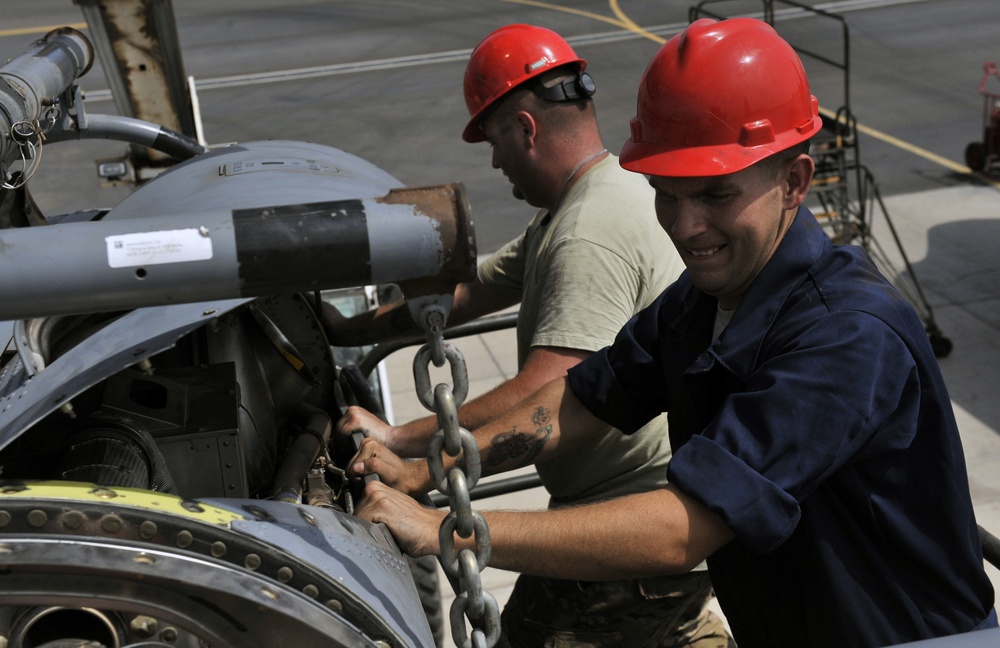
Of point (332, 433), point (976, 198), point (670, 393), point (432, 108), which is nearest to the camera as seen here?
point (670, 393)

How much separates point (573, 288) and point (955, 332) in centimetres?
565

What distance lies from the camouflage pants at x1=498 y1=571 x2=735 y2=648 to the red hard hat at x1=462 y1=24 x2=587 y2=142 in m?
1.44

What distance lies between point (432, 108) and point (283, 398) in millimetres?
11727

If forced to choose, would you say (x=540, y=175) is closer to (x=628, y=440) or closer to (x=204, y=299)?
(x=628, y=440)

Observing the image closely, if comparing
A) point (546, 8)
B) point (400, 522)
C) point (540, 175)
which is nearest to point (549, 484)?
point (540, 175)

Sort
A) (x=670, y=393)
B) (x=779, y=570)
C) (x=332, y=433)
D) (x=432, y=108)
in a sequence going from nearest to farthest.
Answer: (x=779, y=570) < (x=670, y=393) < (x=332, y=433) < (x=432, y=108)

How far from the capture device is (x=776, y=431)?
1.99 m

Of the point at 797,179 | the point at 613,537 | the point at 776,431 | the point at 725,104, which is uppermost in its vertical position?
the point at 725,104

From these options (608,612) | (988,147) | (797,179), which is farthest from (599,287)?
(988,147)

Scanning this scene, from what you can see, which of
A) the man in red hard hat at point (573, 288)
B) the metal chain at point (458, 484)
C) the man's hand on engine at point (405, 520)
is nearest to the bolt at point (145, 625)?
the metal chain at point (458, 484)

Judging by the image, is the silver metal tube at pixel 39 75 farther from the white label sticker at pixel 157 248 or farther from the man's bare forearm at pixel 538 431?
the white label sticker at pixel 157 248

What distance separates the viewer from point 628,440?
3.29m

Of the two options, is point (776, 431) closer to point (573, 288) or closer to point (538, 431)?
point (538, 431)

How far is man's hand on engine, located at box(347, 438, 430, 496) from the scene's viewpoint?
269cm
